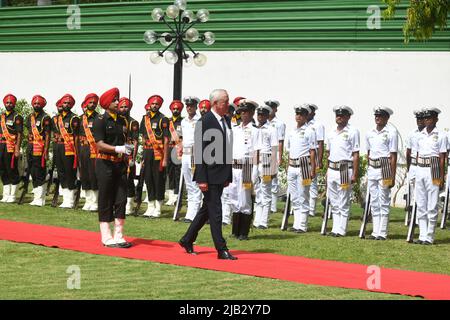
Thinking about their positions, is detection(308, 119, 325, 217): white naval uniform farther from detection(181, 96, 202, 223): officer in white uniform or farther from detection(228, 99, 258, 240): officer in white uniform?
detection(181, 96, 202, 223): officer in white uniform

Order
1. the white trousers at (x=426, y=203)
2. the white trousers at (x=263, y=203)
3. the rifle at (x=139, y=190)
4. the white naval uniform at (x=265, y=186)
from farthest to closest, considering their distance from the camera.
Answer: the rifle at (x=139, y=190)
the white trousers at (x=263, y=203)
the white naval uniform at (x=265, y=186)
the white trousers at (x=426, y=203)

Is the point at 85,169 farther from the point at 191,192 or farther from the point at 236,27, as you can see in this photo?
the point at 236,27

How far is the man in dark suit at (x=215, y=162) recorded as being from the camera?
14.3 metres

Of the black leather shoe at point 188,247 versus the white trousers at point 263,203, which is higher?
the white trousers at point 263,203

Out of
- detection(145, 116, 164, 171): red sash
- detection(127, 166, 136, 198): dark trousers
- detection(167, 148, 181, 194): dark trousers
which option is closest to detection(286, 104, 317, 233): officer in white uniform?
detection(145, 116, 164, 171): red sash

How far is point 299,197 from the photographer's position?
61.2 ft

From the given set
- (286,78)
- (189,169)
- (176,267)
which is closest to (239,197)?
(189,169)

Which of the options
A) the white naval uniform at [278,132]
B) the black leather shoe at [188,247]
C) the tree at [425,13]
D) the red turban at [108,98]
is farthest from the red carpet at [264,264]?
the white naval uniform at [278,132]

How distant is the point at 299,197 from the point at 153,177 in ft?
10.5

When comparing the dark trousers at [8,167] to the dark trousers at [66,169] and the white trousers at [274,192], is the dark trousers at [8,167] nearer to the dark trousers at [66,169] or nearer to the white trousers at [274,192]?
the dark trousers at [66,169]

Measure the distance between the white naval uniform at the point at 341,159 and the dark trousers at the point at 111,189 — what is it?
167 inches

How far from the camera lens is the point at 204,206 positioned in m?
14.6

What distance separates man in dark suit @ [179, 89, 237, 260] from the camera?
1427cm

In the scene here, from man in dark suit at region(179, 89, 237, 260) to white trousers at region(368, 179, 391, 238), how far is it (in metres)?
4.05
